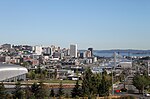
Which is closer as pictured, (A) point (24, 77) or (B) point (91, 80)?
(B) point (91, 80)

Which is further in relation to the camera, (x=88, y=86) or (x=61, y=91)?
(x=88, y=86)

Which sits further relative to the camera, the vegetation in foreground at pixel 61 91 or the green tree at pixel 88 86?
the green tree at pixel 88 86

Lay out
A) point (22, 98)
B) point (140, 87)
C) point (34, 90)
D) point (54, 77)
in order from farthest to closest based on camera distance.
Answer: point (54, 77) → point (140, 87) → point (34, 90) → point (22, 98)

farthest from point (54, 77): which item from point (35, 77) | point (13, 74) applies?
point (13, 74)

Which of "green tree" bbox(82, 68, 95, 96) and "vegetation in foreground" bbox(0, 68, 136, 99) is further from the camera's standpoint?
"green tree" bbox(82, 68, 95, 96)

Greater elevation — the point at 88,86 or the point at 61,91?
the point at 88,86

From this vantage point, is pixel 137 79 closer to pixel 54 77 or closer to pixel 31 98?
pixel 31 98

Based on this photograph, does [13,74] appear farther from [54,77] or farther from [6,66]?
[54,77]

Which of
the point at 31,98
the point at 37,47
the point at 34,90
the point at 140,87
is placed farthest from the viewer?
the point at 37,47

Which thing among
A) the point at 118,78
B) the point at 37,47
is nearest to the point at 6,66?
the point at 118,78
